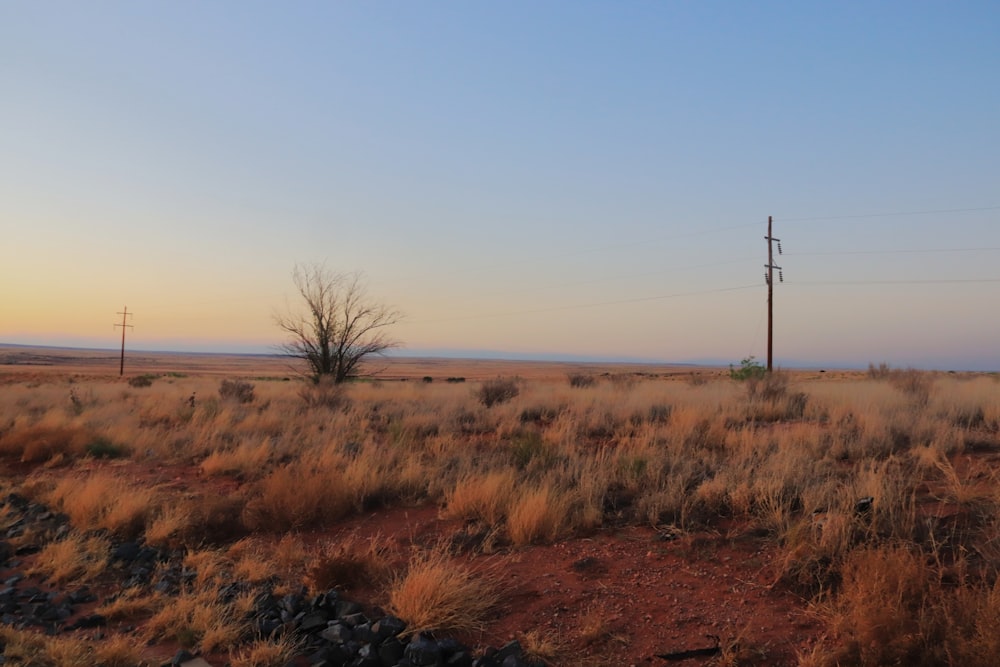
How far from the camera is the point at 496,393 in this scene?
21.1 m

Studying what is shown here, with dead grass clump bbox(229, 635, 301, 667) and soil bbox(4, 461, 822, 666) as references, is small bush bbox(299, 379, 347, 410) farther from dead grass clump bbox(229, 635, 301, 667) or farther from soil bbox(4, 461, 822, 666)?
dead grass clump bbox(229, 635, 301, 667)

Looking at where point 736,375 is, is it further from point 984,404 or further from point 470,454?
point 470,454

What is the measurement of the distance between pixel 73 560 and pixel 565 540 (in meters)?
5.95

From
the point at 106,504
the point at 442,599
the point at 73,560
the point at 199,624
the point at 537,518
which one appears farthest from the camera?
the point at 106,504

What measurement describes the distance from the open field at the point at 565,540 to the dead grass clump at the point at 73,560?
31 mm

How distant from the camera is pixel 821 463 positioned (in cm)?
846

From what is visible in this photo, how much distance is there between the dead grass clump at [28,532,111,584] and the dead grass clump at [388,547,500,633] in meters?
4.11

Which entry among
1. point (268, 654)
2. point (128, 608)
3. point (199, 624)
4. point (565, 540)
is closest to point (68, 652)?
point (199, 624)

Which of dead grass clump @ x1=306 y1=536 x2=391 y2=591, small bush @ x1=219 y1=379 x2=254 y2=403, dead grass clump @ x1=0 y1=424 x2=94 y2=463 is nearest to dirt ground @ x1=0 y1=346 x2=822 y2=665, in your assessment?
dead grass clump @ x1=306 y1=536 x2=391 y2=591

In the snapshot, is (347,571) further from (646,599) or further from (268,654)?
(646,599)

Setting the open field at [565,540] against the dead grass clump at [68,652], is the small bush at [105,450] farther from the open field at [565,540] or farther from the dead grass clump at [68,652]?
the dead grass clump at [68,652]

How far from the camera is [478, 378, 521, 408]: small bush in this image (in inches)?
811

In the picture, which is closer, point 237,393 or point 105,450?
point 105,450

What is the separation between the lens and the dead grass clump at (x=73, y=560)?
7379 mm
